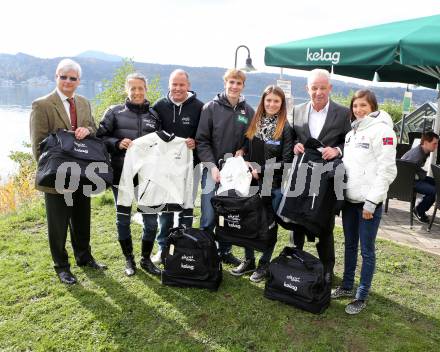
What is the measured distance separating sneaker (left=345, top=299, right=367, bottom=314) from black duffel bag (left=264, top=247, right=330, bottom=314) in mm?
177

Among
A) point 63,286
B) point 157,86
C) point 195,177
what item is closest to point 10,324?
point 63,286

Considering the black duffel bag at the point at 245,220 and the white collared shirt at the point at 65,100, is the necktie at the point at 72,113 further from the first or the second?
the black duffel bag at the point at 245,220

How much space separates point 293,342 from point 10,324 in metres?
2.26

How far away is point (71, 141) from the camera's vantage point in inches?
135

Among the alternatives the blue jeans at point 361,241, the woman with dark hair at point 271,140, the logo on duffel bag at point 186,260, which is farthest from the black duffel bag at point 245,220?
the blue jeans at point 361,241

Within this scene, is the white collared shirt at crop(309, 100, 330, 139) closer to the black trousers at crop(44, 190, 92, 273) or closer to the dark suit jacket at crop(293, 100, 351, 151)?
the dark suit jacket at crop(293, 100, 351, 151)

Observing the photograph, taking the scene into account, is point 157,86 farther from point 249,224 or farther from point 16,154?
point 249,224

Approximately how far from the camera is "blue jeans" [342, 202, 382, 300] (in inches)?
124

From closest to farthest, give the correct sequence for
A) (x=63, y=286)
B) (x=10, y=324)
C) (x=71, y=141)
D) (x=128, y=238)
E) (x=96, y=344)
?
(x=96, y=344) → (x=10, y=324) → (x=71, y=141) → (x=63, y=286) → (x=128, y=238)

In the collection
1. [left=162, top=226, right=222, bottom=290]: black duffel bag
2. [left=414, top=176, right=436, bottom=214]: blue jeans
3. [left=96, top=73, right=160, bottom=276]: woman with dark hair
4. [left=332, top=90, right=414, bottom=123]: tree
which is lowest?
[left=162, top=226, right=222, bottom=290]: black duffel bag

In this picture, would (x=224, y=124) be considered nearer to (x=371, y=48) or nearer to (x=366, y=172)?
(x=366, y=172)

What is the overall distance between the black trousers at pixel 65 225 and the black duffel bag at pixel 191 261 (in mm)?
956

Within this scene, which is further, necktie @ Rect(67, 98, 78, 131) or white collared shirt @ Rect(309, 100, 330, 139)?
necktie @ Rect(67, 98, 78, 131)

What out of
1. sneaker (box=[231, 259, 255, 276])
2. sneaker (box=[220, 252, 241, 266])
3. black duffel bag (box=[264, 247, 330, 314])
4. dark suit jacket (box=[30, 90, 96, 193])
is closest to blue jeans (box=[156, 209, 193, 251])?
sneaker (box=[220, 252, 241, 266])
